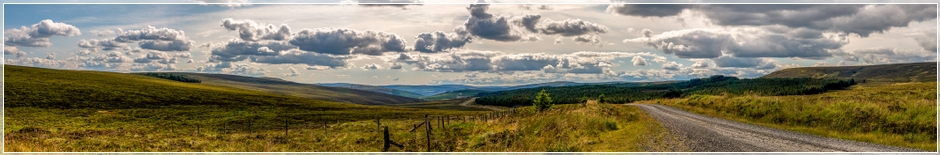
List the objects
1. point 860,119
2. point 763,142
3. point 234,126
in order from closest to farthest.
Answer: point 763,142 < point 860,119 < point 234,126

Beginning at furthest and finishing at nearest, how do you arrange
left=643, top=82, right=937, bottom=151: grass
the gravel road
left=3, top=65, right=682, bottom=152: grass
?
left=3, top=65, right=682, bottom=152: grass → left=643, top=82, right=937, bottom=151: grass → the gravel road

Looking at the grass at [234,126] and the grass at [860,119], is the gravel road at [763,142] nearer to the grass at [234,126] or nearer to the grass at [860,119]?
the grass at [234,126]

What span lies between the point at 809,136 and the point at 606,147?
10081 millimetres

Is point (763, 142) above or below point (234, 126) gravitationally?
above

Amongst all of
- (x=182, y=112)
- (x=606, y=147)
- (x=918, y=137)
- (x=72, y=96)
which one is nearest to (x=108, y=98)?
(x=72, y=96)

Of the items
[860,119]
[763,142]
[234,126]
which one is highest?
[860,119]

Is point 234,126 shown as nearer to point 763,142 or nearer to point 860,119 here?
point 763,142

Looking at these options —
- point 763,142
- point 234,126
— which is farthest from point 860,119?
point 234,126

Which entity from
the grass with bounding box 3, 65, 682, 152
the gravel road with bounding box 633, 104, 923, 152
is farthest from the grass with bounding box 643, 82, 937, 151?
the grass with bounding box 3, 65, 682, 152

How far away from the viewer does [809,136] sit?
71.4ft

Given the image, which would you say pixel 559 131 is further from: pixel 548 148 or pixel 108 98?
pixel 108 98

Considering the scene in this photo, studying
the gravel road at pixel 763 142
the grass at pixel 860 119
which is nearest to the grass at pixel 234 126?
the gravel road at pixel 763 142

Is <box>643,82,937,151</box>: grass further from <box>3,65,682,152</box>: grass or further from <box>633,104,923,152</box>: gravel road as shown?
<box>3,65,682,152</box>: grass

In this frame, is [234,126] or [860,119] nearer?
[860,119]
